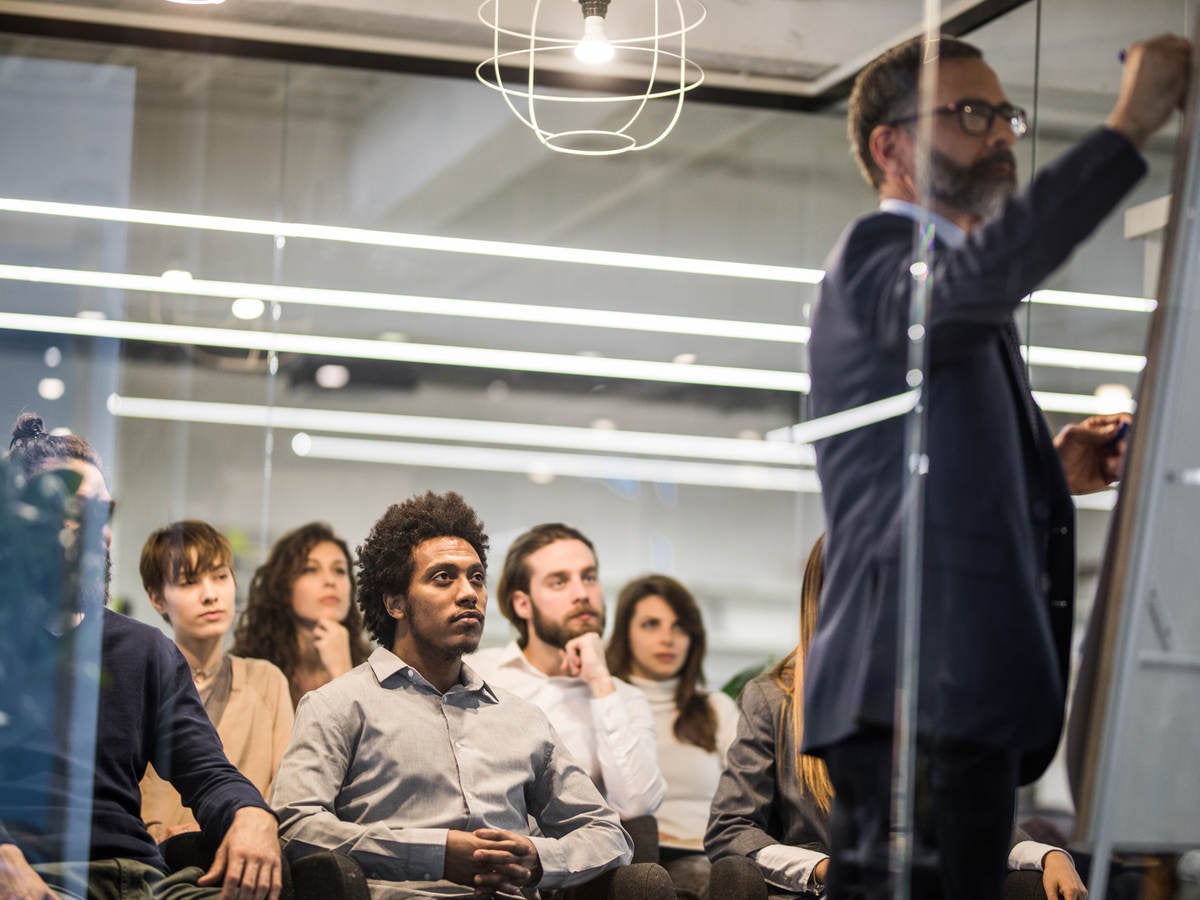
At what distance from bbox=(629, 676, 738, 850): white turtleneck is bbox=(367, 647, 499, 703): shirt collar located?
152cm

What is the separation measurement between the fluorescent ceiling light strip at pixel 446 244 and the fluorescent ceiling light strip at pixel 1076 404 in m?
2.78

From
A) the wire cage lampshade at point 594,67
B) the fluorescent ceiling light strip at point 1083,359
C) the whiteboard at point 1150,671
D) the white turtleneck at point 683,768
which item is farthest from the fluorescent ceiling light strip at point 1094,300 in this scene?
the white turtleneck at point 683,768

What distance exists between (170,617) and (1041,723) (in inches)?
104

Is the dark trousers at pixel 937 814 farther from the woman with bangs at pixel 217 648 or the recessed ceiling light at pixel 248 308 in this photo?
the recessed ceiling light at pixel 248 308

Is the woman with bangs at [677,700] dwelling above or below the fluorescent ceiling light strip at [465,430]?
below

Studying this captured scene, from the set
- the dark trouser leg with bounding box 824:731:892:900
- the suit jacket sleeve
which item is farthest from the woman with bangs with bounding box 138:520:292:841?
the dark trouser leg with bounding box 824:731:892:900

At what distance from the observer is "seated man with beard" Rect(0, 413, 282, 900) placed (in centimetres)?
279

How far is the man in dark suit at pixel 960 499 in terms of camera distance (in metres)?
2.07

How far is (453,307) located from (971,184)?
11.7 feet

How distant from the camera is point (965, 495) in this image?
81.7 inches

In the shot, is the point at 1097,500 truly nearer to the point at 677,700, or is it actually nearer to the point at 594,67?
the point at 677,700

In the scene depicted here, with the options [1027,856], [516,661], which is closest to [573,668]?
[516,661]

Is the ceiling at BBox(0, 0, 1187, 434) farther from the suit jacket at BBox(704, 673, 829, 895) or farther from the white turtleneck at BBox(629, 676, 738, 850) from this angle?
the suit jacket at BBox(704, 673, 829, 895)

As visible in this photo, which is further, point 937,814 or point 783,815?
point 783,815
